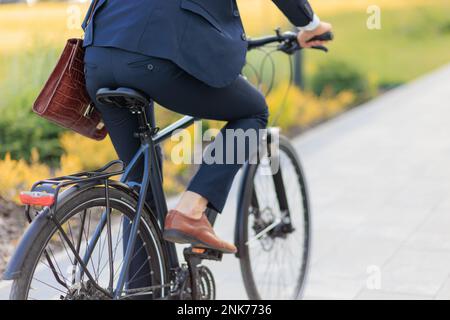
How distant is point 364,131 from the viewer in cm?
789

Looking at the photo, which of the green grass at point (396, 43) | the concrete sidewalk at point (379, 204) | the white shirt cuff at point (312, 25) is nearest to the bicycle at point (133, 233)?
the white shirt cuff at point (312, 25)

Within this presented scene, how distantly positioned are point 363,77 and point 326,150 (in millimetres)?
2737

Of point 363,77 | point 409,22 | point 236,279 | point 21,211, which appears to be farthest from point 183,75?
point 409,22

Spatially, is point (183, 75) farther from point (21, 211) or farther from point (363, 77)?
point (363, 77)

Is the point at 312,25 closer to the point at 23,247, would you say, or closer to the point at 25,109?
the point at 23,247

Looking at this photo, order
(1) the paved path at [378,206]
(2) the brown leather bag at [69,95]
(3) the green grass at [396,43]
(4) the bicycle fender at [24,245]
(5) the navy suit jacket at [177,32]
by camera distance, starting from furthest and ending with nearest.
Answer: (3) the green grass at [396,43] < (1) the paved path at [378,206] < (2) the brown leather bag at [69,95] < (5) the navy suit jacket at [177,32] < (4) the bicycle fender at [24,245]

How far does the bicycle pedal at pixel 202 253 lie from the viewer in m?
3.33

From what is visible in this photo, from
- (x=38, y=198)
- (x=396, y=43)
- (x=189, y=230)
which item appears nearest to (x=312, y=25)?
(x=189, y=230)

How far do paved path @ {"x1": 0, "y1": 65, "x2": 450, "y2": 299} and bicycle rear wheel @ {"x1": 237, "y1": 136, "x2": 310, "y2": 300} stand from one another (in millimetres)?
132

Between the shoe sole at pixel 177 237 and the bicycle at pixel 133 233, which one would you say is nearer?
the bicycle at pixel 133 233

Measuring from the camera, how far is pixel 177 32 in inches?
114

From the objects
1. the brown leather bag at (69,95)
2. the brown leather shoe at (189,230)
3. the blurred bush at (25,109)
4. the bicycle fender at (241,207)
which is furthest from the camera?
the blurred bush at (25,109)

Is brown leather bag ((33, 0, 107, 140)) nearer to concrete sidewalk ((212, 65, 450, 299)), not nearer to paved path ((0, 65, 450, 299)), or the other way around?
paved path ((0, 65, 450, 299))

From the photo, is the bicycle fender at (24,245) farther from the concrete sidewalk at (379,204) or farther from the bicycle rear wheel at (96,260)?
the concrete sidewalk at (379,204)
